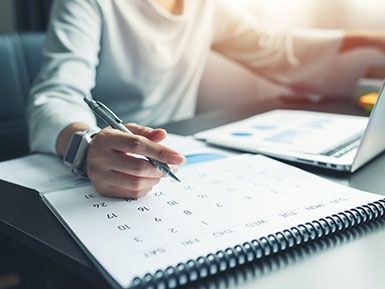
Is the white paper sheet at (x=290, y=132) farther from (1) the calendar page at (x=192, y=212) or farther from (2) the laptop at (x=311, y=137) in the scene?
(1) the calendar page at (x=192, y=212)

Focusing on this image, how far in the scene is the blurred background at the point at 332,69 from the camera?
121 centimetres

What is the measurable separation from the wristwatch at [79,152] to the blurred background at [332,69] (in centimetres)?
85

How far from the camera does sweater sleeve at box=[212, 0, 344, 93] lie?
1.22 metres

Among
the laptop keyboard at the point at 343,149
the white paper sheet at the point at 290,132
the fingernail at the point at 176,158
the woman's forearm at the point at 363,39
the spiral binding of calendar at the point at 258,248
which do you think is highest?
the woman's forearm at the point at 363,39

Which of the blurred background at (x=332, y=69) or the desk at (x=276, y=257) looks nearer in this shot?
the desk at (x=276, y=257)

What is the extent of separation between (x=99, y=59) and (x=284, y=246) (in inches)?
30.6

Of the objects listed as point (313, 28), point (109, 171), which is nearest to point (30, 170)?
point (109, 171)

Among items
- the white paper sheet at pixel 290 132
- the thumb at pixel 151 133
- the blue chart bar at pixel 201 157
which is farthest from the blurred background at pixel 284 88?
the thumb at pixel 151 133

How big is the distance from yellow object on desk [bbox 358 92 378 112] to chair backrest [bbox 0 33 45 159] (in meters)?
0.92

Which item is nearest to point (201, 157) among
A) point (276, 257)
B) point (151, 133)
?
point (151, 133)

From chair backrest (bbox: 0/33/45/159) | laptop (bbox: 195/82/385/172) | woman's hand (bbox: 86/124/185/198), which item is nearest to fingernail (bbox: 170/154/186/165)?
woman's hand (bbox: 86/124/185/198)

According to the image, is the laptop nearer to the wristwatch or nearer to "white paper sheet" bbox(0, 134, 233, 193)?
"white paper sheet" bbox(0, 134, 233, 193)

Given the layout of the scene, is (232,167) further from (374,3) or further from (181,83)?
(374,3)

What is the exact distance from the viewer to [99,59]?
1035 mm
